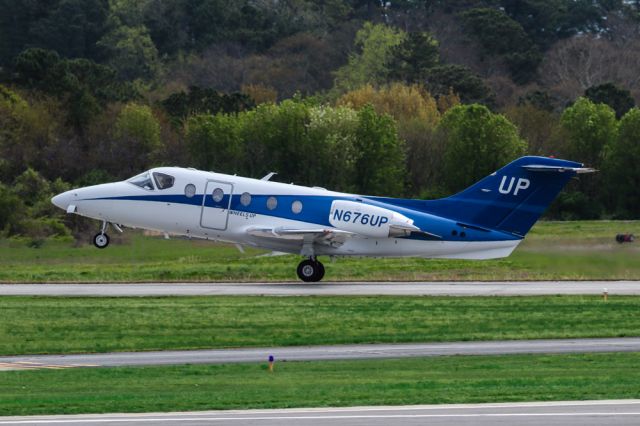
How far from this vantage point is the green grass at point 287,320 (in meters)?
27.7

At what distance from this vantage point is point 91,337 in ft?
91.9

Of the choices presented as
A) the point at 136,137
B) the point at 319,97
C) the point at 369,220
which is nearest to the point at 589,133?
the point at 136,137

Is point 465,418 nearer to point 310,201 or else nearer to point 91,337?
point 91,337

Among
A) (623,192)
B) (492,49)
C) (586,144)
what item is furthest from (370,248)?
(492,49)

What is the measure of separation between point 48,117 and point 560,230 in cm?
3445

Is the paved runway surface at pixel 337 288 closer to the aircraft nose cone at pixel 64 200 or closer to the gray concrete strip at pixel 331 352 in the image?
the aircraft nose cone at pixel 64 200

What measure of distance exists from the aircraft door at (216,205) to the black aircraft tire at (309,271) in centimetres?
250

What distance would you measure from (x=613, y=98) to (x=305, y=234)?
58432mm

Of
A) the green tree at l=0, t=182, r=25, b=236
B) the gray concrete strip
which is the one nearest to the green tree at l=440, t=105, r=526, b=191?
the green tree at l=0, t=182, r=25, b=236

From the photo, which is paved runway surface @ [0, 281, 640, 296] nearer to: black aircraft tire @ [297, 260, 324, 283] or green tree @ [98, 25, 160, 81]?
black aircraft tire @ [297, 260, 324, 283]

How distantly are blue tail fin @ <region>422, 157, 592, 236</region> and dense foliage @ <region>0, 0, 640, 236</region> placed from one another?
21135mm

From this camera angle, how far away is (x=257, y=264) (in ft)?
145

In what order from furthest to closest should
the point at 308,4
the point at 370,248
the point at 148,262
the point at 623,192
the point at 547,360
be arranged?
the point at 308,4 → the point at 623,192 → the point at 148,262 → the point at 370,248 → the point at 547,360

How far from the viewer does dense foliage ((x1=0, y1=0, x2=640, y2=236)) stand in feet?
220
